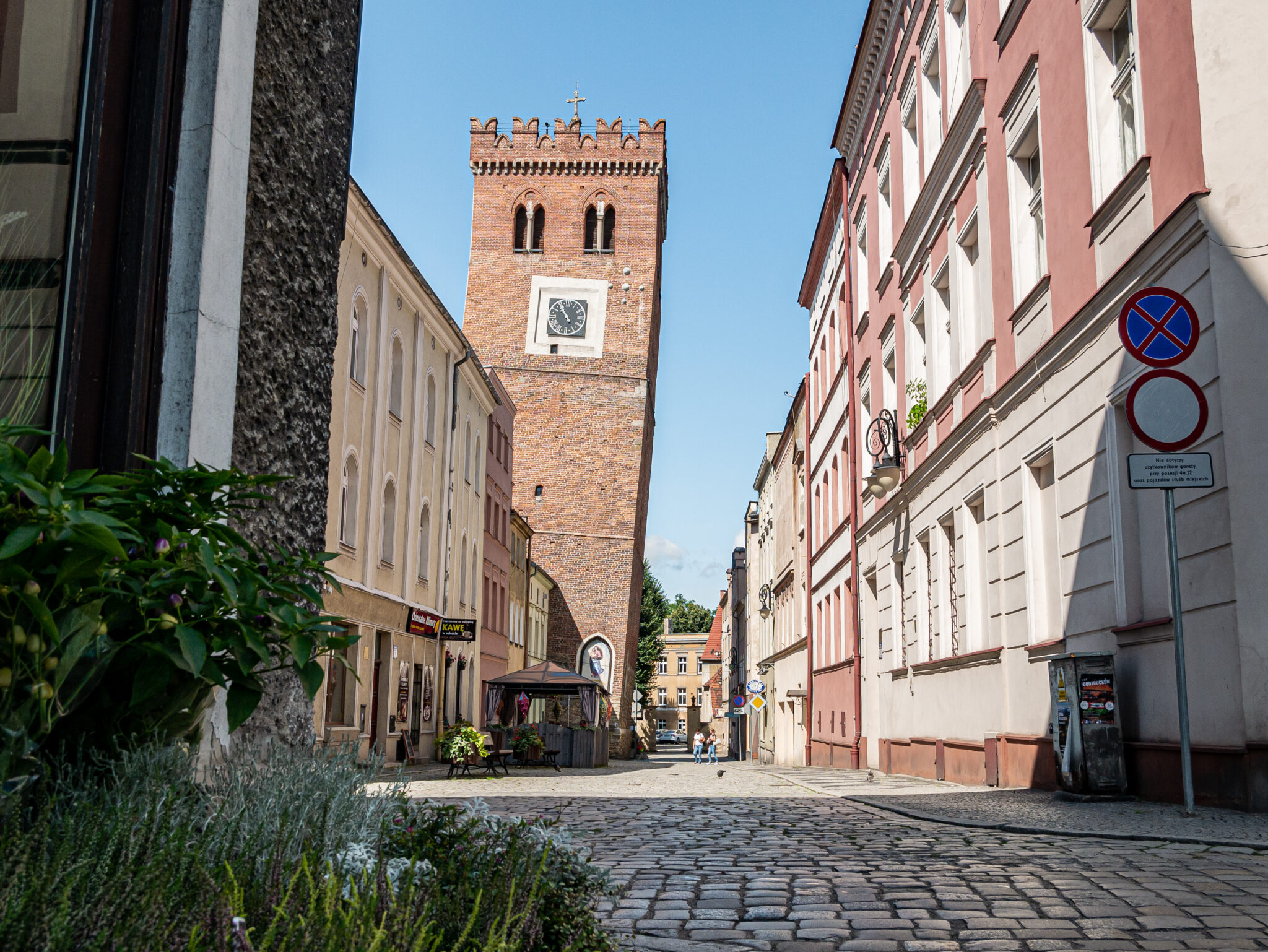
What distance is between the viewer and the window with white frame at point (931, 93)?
62.6 feet

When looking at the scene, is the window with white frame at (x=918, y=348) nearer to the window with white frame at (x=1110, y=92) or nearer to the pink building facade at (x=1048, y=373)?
the pink building facade at (x=1048, y=373)

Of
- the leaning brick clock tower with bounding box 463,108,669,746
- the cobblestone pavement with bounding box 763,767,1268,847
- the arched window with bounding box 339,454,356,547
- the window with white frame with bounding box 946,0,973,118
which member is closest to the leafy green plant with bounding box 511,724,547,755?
the arched window with bounding box 339,454,356,547

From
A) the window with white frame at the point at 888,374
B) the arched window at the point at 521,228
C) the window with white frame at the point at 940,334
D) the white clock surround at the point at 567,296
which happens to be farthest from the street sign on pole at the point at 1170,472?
the arched window at the point at 521,228

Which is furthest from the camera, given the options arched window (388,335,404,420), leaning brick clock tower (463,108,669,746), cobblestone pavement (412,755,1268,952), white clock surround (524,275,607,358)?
white clock surround (524,275,607,358)

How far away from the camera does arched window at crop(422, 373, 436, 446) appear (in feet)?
99.3

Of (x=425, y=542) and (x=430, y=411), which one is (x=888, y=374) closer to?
(x=430, y=411)

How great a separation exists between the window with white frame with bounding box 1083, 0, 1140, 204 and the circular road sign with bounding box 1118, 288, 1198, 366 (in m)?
2.83

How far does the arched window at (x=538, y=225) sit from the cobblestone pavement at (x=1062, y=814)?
5092 cm

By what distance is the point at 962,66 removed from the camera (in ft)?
56.8

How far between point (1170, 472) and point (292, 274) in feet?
20.7

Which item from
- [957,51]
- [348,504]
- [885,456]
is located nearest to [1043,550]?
[885,456]

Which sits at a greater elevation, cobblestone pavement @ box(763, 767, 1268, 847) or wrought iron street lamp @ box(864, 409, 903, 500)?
wrought iron street lamp @ box(864, 409, 903, 500)

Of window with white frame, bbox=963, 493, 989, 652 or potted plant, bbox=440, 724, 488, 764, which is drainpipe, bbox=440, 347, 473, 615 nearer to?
potted plant, bbox=440, 724, 488, 764

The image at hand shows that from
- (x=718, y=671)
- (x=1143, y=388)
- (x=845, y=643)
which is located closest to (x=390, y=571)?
(x=845, y=643)
